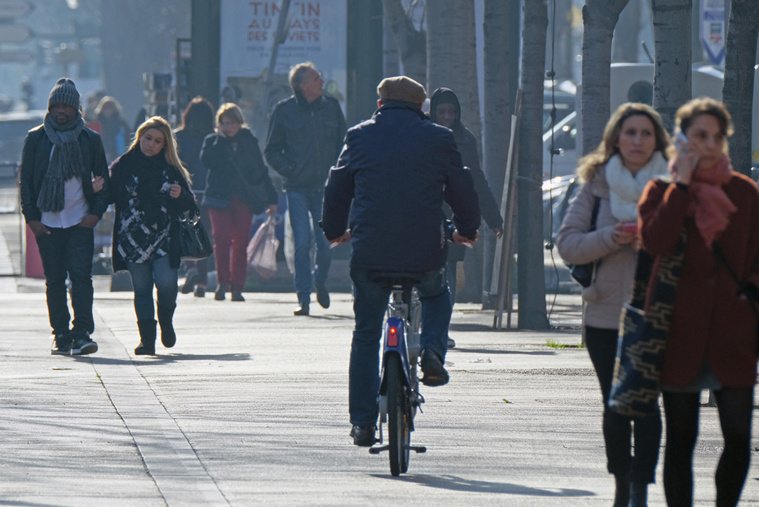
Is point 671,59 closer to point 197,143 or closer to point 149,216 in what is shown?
point 149,216

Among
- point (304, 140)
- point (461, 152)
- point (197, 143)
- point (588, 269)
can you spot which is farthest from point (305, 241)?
point (588, 269)

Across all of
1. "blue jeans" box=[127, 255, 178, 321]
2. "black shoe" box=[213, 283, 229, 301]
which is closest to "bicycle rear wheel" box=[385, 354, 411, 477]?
"blue jeans" box=[127, 255, 178, 321]

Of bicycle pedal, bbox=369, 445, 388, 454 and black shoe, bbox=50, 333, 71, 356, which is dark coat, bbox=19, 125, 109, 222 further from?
bicycle pedal, bbox=369, 445, 388, 454

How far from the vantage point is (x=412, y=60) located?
56.0 ft

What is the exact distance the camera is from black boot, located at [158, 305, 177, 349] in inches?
466

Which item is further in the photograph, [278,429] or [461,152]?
[461,152]

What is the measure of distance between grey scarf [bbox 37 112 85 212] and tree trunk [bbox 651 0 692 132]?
3.93 meters

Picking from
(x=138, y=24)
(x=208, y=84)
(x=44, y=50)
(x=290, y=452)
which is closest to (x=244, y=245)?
(x=208, y=84)

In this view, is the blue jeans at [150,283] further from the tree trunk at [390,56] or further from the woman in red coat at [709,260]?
the tree trunk at [390,56]

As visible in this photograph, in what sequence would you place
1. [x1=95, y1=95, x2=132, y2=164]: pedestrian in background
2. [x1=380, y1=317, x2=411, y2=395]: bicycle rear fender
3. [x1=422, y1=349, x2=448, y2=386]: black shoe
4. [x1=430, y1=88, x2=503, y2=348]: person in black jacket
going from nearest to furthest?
[x1=380, y1=317, x2=411, y2=395]: bicycle rear fender < [x1=422, y1=349, x2=448, y2=386]: black shoe < [x1=430, y1=88, x2=503, y2=348]: person in black jacket < [x1=95, y1=95, x2=132, y2=164]: pedestrian in background

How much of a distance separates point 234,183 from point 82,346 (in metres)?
4.74

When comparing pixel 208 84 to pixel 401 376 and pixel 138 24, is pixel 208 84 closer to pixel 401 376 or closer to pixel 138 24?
pixel 401 376

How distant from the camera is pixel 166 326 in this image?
1185 centimetres

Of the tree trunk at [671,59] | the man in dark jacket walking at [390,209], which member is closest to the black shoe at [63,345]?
the tree trunk at [671,59]
